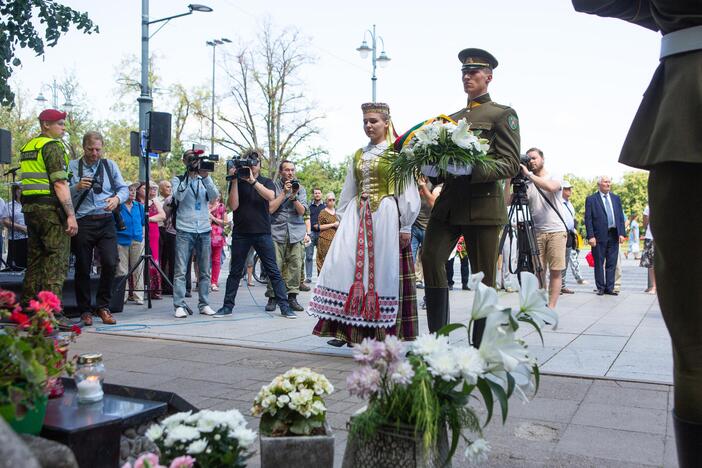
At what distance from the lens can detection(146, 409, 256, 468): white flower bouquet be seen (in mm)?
2311

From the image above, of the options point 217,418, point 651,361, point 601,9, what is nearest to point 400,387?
point 217,418

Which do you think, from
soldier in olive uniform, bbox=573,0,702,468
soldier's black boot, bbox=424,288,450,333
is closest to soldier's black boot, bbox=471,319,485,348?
soldier's black boot, bbox=424,288,450,333

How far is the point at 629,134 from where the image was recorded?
2.39 m

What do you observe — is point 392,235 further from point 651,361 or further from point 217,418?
point 217,418

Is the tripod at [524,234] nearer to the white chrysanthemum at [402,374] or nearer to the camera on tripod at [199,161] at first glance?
the camera on tripod at [199,161]

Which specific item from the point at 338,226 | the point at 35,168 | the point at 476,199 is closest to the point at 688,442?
the point at 476,199

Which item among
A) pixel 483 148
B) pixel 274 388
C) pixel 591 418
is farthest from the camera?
pixel 483 148

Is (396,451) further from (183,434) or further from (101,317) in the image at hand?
(101,317)

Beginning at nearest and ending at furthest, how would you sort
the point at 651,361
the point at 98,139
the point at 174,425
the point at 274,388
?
the point at 174,425, the point at 274,388, the point at 651,361, the point at 98,139

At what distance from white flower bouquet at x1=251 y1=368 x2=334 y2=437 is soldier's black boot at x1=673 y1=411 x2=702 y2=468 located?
1.25 metres

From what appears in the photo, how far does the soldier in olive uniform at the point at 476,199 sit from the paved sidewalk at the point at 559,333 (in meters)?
0.98

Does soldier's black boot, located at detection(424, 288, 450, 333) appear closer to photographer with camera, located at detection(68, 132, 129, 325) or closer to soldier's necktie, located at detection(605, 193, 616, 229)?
photographer with camera, located at detection(68, 132, 129, 325)

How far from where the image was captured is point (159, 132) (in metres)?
10.1

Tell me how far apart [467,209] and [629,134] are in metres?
2.68
